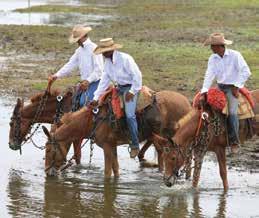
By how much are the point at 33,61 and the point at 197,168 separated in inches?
575

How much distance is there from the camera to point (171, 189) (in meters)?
12.9

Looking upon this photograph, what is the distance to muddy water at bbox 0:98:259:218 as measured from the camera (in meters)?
11.7

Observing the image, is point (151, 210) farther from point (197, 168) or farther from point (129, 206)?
point (197, 168)

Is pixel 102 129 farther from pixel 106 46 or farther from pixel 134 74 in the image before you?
pixel 106 46

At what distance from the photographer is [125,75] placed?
42.6 ft

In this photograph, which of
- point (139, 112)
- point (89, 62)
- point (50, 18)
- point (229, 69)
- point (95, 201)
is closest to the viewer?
point (95, 201)

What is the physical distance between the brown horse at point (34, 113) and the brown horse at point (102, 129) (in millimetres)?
1029

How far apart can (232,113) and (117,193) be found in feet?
7.15

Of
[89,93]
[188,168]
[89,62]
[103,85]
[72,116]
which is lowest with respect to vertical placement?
[188,168]

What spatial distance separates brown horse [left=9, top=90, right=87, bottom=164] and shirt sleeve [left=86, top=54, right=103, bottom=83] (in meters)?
0.60

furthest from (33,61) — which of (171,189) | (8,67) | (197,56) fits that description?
(171,189)

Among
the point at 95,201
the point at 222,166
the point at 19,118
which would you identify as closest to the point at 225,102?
the point at 222,166

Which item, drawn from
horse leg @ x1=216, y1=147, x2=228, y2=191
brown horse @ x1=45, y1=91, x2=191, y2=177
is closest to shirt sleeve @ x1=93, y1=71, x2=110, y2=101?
brown horse @ x1=45, y1=91, x2=191, y2=177

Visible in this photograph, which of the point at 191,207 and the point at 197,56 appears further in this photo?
the point at 197,56
